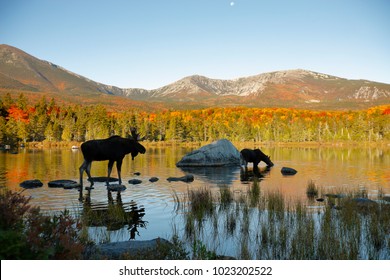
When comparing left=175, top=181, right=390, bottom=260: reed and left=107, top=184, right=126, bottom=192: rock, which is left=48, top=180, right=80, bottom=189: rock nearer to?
left=107, top=184, right=126, bottom=192: rock

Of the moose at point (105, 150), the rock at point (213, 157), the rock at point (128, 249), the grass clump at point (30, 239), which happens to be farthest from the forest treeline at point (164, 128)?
the grass clump at point (30, 239)

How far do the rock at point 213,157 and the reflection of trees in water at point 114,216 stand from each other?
21.5m

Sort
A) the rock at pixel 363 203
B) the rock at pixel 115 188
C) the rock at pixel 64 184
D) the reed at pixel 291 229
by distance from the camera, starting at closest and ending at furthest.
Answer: the reed at pixel 291 229 → the rock at pixel 363 203 → the rock at pixel 115 188 → the rock at pixel 64 184

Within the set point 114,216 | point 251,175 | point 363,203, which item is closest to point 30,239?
point 114,216

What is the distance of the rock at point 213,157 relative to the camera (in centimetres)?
3644

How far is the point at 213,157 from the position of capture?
36.6 metres

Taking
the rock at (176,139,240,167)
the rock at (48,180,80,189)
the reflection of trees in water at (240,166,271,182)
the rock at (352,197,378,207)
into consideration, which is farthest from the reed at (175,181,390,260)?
the rock at (176,139,240,167)

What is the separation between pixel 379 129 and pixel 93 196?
132 metres

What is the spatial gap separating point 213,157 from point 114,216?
24.7 metres

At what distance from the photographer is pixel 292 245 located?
888 centimetres

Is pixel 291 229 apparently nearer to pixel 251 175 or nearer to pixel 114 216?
pixel 114 216

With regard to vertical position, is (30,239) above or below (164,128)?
below

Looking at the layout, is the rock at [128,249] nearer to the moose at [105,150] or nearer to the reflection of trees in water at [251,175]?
the moose at [105,150]

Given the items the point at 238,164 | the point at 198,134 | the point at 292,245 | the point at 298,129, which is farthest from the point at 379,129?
the point at 292,245
